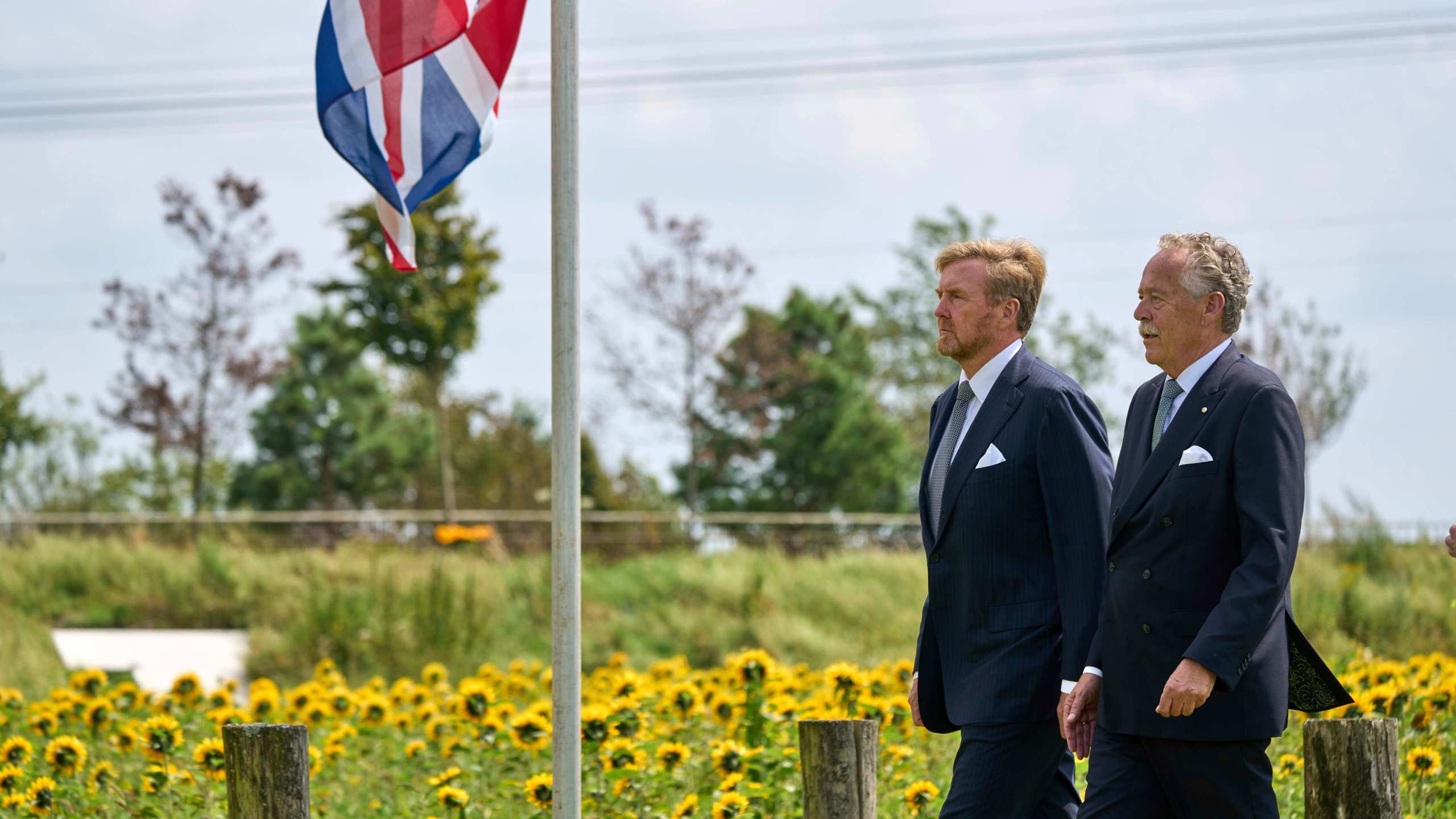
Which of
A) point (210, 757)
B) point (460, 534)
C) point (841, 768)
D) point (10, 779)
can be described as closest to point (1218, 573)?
point (841, 768)

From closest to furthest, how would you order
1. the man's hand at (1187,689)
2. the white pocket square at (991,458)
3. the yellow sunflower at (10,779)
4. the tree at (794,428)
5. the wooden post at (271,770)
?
1. the man's hand at (1187,689)
2. the white pocket square at (991,458)
3. the wooden post at (271,770)
4. the yellow sunflower at (10,779)
5. the tree at (794,428)

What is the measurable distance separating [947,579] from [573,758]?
3.38 feet

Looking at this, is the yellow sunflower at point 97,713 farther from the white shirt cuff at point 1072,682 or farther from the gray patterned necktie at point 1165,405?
the gray patterned necktie at point 1165,405

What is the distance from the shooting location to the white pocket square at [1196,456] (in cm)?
330

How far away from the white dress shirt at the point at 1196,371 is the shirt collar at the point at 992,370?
0.47 metres

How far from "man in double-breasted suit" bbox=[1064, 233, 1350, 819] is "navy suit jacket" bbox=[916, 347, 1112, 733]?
93 millimetres

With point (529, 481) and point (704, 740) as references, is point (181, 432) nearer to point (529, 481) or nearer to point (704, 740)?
point (529, 481)

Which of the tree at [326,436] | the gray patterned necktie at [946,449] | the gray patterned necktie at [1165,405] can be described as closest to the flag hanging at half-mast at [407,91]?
the gray patterned necktie at [946,449]

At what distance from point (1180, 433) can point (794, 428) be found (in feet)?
92.4

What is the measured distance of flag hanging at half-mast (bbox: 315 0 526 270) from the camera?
448 cm

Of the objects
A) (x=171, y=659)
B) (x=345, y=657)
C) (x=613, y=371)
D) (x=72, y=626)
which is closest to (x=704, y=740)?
(x=345, y=657)

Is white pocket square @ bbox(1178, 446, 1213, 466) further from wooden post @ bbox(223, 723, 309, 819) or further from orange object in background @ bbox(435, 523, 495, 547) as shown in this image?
orange object in background @ bbox(435, 523, 495, 547)

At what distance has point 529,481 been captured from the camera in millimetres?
34594

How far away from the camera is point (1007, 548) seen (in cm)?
368
